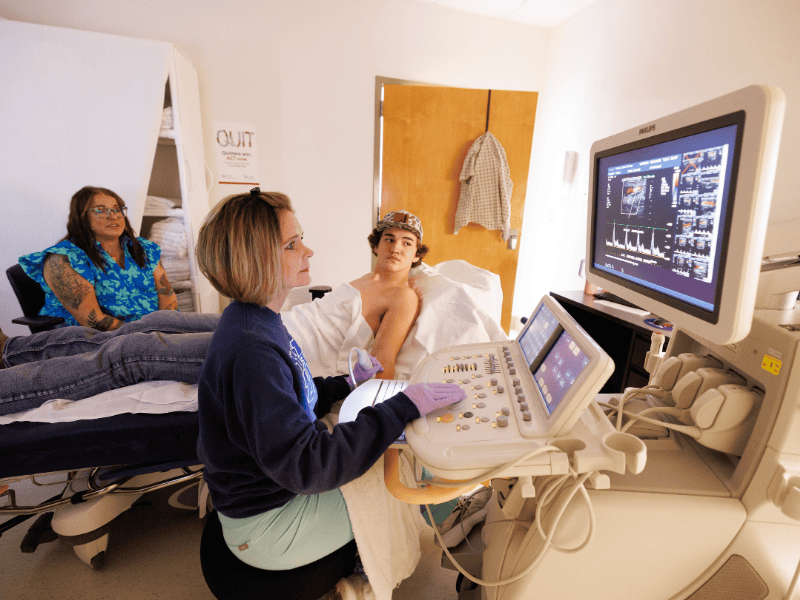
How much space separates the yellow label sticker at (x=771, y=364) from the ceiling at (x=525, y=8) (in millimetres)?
3167

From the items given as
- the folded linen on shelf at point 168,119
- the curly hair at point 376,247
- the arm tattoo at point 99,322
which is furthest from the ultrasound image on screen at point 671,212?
the folded linen on shelf at point 168,119

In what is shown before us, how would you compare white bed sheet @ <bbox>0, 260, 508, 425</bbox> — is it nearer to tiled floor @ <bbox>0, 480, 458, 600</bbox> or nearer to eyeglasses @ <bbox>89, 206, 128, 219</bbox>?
tiled floor @ <bbox>0, 480, 458, 600</bbox>

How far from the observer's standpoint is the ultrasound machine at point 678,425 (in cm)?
55

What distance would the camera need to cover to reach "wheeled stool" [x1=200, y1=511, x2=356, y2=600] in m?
0.91

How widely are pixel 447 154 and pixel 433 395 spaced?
2.70 meters

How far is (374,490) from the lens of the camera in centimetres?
96

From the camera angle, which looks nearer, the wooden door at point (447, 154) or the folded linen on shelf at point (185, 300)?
the folded linen on shelf at point (185, 300)

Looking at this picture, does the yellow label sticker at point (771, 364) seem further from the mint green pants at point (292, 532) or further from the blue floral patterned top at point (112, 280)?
the blue floral patterned top at point (112, 280)

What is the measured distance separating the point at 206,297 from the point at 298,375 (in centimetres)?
220

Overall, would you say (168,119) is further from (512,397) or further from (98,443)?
(512,397)

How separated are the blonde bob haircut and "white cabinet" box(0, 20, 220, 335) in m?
1.91

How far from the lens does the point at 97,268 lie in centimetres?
204

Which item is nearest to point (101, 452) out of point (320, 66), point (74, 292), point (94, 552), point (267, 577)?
point (94, 552)

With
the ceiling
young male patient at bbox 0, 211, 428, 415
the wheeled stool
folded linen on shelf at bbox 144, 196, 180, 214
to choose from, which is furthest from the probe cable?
the ceiling
